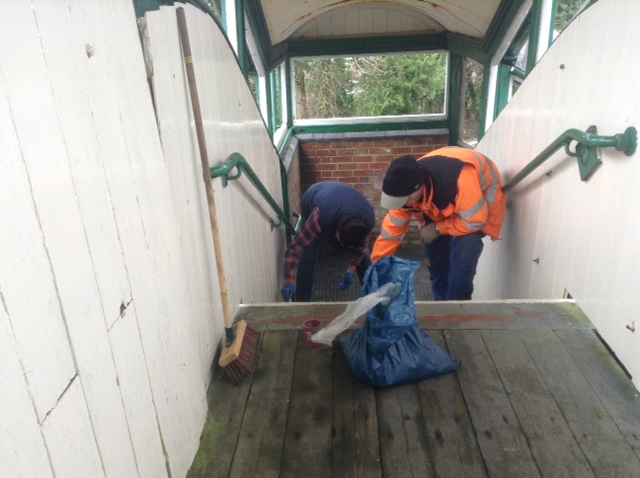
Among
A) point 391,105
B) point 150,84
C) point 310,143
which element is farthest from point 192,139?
point 391,105

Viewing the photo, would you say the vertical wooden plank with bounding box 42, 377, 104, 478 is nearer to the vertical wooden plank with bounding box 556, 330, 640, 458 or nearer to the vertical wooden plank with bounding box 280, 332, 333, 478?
the vertical wooden plank with bounding box 280, 332, 333, 478

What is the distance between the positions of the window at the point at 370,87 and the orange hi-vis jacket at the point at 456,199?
12.7 ft

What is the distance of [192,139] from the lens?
186 cm

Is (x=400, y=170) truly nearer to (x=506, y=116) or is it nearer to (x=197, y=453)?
(x=506, y=116)

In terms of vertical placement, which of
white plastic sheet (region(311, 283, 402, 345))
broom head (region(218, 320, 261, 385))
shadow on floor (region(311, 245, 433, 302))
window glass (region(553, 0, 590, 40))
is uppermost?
Result: window glass (region(553, 0, 590, 40))

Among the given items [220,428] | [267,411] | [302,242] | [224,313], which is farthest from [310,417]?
[302,242]

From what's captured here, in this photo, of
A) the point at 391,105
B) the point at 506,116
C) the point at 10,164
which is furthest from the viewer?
the point at 391,105

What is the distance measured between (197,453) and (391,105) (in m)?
6.79

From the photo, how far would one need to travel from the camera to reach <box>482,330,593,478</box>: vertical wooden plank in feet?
5.32

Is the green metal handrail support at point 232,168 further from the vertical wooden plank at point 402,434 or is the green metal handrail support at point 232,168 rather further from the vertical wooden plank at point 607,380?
the vertical wooden plank at point 607,380

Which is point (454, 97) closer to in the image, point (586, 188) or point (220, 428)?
point (586, 188)

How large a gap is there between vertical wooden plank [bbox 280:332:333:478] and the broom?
8.5 inches

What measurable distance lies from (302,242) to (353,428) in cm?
206

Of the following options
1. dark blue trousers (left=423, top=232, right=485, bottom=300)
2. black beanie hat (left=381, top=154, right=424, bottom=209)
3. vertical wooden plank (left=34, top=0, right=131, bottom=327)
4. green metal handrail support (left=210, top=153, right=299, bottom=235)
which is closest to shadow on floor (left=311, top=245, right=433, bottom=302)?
dark blue trousers (left=423, top=232, right=485, bottom=300)
